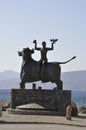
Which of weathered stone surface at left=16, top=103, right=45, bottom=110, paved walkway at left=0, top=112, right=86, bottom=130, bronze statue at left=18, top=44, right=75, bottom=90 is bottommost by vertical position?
paved walkway at left=0, top=112, right=86, bottom=130

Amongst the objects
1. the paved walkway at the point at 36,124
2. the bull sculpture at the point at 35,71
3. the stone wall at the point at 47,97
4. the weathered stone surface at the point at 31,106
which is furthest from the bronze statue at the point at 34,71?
the paved walkway at the point at 36,124

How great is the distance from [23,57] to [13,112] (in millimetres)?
3529

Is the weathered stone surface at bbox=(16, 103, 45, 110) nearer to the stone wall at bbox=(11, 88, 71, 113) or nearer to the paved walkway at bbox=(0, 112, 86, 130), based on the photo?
the stone wall at bbox=(11, 88, 71, 113)

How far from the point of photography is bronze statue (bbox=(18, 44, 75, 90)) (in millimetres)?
35531

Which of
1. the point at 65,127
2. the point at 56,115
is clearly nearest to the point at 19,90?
the point at 56,115

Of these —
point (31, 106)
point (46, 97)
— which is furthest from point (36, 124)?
point (46, 97)

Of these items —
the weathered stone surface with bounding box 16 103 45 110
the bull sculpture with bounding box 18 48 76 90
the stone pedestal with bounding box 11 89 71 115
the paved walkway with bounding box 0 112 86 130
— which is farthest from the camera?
the bull sculpture with bounding box 18 48 76 90

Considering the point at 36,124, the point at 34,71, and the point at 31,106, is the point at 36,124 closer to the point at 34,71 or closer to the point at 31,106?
the point at 31,106

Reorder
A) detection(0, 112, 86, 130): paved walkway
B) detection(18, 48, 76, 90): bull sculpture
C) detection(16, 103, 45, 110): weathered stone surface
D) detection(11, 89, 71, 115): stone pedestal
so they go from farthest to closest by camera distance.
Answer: detection(18, 48, 76, 90): bull sculpture
detection(11, 89, 71, 115): stone pedestal
detection(16, 103, 45, 110): weathered stone surface
detection(0, 112, 86, 130): paved walkway

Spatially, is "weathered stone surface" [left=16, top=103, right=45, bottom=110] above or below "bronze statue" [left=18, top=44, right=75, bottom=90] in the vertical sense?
below

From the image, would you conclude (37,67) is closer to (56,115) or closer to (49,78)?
(49,78)

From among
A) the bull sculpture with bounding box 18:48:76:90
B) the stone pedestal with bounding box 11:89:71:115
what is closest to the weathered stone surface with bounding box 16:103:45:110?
the stone pedestal with bounding box 11:89:71:115

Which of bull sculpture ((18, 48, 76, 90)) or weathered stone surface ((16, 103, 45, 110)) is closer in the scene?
weathered stone surface ((16, 103, 45, 110))

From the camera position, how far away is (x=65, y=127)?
86.6 feet
